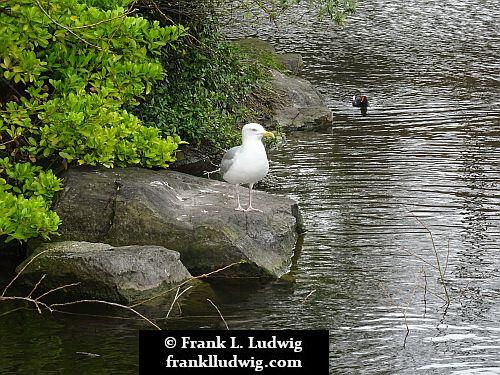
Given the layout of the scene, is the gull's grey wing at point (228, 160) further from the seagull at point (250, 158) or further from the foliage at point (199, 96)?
the foliage at point (199, 96)

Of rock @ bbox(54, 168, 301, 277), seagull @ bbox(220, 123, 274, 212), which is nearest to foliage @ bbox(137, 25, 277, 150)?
rock @ bbox(54, 168, 301, 277)

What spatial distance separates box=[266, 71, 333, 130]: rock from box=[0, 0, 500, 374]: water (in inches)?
13.8

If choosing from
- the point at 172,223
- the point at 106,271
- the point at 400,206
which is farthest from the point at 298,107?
the point at 106,271

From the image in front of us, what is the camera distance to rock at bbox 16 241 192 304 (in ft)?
33.4

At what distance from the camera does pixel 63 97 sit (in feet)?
38.1

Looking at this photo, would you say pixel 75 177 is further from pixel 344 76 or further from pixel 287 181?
pixel 344 76

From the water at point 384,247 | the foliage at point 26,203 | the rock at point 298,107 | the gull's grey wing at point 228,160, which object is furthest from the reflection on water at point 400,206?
the foliage at point 26,203

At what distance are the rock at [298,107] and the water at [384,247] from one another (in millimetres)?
350

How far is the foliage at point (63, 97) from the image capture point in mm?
11273

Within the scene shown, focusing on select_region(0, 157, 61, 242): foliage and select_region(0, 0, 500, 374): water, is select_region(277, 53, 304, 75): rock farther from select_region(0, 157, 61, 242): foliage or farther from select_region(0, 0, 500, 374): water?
select_region(0, 157, 61, 242): foliage

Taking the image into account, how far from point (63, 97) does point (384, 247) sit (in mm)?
3989

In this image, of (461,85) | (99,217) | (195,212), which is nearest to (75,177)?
(99,217)

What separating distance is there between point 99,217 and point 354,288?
292 centimetres

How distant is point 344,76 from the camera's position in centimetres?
2277
